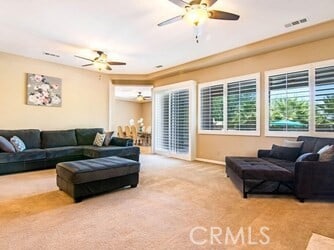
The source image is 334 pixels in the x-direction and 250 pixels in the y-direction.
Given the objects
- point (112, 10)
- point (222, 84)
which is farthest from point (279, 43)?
point (112, 10)

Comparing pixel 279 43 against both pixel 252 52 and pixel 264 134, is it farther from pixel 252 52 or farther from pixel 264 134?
pixel 264 134

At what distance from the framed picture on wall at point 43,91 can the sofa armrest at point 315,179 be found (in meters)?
6.12

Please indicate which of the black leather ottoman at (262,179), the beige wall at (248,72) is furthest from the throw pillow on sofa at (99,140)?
the black leather ottoman at (262,179)

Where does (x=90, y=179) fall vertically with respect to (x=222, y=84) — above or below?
below

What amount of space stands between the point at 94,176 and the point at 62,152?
2684 millimetres

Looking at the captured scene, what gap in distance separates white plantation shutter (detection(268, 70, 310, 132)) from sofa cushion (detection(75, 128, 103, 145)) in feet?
16.0

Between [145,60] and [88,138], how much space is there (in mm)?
2839

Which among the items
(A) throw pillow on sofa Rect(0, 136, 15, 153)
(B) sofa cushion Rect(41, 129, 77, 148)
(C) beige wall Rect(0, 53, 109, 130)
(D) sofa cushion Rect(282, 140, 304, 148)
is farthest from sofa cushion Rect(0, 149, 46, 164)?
(D) sofa cushion Rect(282, 140, 304, 148)

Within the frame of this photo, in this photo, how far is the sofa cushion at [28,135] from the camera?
5030mm

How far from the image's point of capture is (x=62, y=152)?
17.4 feet

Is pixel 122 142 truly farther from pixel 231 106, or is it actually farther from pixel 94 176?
pixel 231 106

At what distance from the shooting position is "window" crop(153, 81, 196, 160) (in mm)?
6449

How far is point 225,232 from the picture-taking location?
218 centimetres

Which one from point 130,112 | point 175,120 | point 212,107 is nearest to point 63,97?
point 175,120
